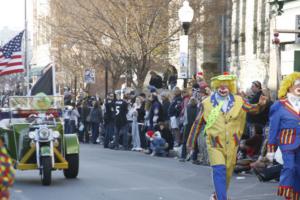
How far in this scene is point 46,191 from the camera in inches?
488

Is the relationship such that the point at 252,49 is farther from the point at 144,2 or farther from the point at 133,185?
the point at 133,185

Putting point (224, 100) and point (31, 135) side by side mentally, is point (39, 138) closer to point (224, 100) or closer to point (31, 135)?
point (31, 135)

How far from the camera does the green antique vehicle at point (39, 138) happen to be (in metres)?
13.0

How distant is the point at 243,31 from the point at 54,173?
82.5 ft

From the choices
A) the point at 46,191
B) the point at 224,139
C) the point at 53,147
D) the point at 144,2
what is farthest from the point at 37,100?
the point at 144,2

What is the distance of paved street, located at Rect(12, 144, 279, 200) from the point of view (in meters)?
11.9

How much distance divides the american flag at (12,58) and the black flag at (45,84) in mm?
9321

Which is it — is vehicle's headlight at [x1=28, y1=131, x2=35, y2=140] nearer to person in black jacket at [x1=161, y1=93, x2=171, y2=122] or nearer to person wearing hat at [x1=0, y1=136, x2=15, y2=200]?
person wearing hat at [x1=0, y1=136, x2=15, y2=200]

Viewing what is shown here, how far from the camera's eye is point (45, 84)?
15.1 metres

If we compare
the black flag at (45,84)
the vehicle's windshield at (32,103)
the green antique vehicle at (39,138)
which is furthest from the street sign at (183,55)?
the green antique vehicle at (39,138)

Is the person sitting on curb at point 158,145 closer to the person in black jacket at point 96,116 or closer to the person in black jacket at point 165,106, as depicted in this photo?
the person in black jacket at point 165,106

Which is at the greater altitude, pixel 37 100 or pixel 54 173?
pixel 37 100

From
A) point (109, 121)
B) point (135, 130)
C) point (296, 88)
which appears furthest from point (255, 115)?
point (109, 121)

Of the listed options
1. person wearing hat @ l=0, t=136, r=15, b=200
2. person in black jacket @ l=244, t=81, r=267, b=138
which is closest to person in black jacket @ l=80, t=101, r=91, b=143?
person in black jacket @ l=244, t=81, r=267, b=138
